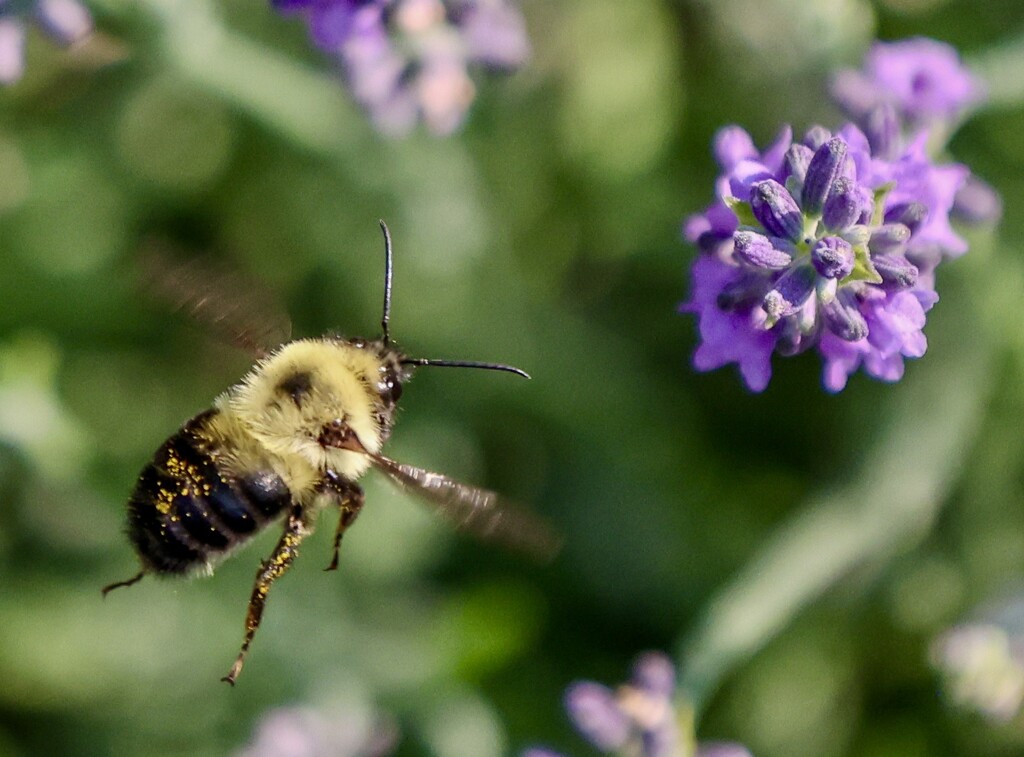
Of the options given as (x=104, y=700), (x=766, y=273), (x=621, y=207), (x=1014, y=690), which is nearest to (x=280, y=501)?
(x=766, y=273)

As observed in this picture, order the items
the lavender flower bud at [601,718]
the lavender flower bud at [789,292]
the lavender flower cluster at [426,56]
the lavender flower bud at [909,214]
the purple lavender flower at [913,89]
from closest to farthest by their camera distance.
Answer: the lavender flower bud at [789,292] → the lavender flower bud at [909,214] → the lavender flower bud at [601,718] → the purple lavender flower at [913,89] → the lavender flower cluster at [426,56]

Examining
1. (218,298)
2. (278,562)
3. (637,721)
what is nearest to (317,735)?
(278,562)

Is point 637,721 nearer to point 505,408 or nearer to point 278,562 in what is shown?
point 278,562

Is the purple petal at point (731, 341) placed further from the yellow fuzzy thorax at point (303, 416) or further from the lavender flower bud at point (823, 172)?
the yellow fuzzy thorax at point (303, 416)

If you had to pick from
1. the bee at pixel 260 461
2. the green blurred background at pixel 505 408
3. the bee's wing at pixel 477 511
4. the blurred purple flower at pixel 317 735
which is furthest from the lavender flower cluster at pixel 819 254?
the blurred purple flower at pixel 317 735

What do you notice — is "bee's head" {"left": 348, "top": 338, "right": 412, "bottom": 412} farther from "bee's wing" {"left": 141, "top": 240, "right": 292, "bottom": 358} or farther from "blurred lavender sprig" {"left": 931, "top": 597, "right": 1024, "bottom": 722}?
"blurred lavender sprig" {"left": 931, "top": 597, "right": 1024, "bottom": 722}

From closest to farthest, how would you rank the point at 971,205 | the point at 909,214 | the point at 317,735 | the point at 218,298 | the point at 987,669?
the point at 909,214 → the point at 218,298 → the point at 971,205 → the point at 987,669 → the point at 317,735
